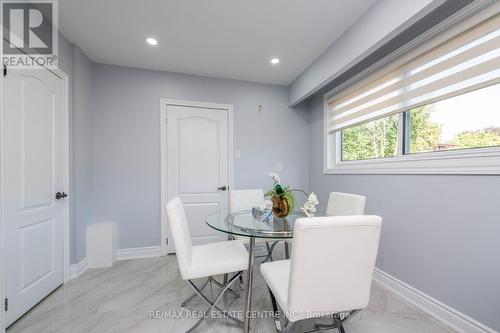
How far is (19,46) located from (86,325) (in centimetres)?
218

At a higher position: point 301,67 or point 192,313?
point 301,67

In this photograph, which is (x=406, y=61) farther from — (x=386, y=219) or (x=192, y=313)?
(x=192, y=313)

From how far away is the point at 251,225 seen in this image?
1599 millimetres

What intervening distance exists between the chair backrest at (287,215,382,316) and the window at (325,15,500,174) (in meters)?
1.08

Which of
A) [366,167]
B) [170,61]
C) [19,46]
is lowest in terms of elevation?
[366,167]

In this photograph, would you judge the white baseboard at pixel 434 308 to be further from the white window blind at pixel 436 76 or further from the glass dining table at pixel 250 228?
the white window blind at pixel 436 76

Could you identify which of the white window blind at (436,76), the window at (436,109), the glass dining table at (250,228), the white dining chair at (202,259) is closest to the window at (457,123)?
the window at (436,109)

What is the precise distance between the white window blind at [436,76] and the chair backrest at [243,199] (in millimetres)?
1481

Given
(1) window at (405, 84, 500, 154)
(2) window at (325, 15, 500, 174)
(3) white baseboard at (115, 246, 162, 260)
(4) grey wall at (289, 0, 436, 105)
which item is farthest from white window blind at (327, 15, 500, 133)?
(3) white baseboard at (115, 246, 162, 260)

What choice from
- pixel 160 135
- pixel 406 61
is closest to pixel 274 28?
pixel 406 61

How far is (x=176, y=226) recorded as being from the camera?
1.36m

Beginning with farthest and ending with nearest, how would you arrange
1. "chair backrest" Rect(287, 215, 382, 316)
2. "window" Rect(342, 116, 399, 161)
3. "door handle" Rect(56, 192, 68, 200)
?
1. "window" Rect(342, 116, 399, 161)
2. "door handle" Rect(56, 192, 68, 200)
3. "chair backrest" Rect(287, 215, 382, 316)

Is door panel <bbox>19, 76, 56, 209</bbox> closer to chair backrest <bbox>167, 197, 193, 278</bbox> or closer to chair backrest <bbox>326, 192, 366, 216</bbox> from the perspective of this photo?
chair backrest <bbox>167, 197, 193, 278</bbox>

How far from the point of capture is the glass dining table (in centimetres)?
139
